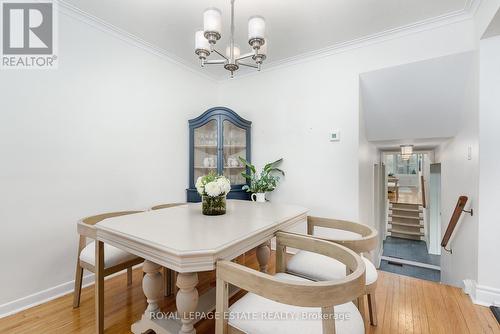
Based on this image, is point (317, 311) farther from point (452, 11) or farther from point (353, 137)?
point (452, 11)

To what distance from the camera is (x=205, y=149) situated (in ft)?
10.0

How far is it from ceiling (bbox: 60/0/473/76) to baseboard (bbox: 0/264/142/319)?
7.78 ft

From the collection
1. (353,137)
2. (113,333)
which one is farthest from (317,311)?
(353,137)

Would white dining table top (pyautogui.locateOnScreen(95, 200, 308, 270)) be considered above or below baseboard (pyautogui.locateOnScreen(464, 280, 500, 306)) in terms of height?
above

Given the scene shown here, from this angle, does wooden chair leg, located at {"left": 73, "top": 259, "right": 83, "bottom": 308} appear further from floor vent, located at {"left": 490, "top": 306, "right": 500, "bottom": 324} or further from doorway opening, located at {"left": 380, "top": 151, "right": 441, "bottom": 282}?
doorway opening, located at {"left": 380, "top": 151, "right": 441, "bottom": 282}

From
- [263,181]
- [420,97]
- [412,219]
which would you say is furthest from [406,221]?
[263,181]

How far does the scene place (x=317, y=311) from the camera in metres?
0.97

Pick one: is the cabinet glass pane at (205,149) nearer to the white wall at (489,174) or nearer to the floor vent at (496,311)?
the white wall at (489,174)

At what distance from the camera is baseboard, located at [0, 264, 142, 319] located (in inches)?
64.2

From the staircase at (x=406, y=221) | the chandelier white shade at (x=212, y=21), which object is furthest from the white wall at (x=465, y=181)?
the staircase at (x=406, y=221)

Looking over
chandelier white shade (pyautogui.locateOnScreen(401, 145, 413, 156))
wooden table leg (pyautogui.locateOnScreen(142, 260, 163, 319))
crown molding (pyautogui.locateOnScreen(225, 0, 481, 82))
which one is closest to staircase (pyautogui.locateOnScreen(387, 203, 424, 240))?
chandelier white shade (pyautogui.locateOnScreen(401, 145, 413, 156))

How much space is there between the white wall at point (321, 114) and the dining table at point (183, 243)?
41.0 inches

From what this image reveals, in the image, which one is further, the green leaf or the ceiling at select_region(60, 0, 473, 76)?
the green leaf

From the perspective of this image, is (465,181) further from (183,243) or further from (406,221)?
(406,221)
